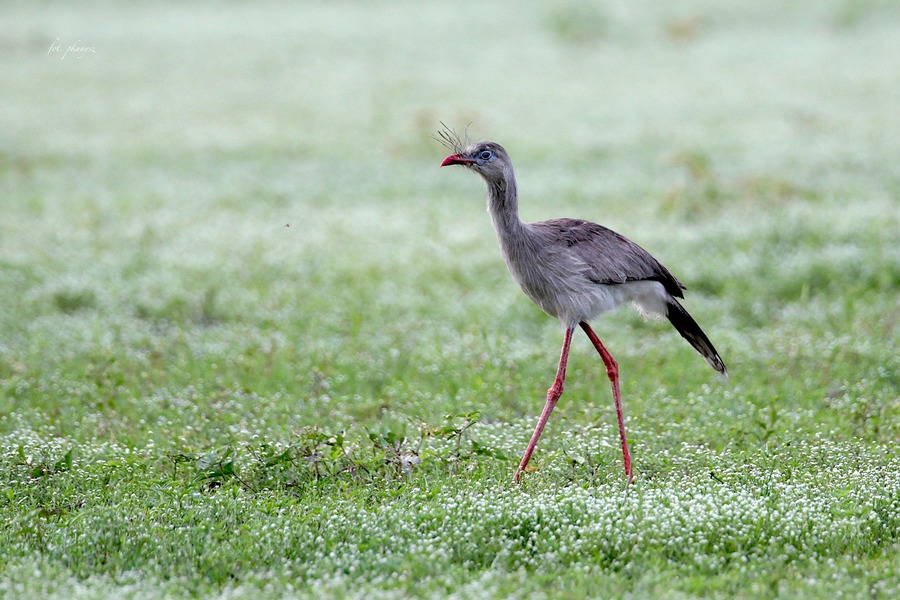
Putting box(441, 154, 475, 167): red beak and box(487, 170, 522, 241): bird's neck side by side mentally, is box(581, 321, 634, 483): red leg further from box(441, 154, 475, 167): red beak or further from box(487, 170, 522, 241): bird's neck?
box(441, 154, 475, 167): red beak

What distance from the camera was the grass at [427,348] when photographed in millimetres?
4609

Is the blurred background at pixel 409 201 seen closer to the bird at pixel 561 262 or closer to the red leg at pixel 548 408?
the red leg at pixel 548 408

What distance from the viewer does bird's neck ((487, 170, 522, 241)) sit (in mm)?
5750

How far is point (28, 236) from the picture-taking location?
11883 millimetres

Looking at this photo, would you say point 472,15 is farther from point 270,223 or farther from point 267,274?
point 267,274

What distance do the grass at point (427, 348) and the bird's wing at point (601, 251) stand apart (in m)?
0.93

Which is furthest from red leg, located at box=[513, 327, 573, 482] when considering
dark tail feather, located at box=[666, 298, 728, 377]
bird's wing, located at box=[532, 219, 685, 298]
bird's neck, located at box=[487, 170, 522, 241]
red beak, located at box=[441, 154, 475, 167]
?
red beak, located at box=[441, 154, 475, 167]

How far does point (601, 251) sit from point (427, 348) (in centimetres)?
245

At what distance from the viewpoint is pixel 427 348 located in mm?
8133

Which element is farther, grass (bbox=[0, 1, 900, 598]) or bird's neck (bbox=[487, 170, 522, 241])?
bird's neck (bbox=[487, 170, 522, 241])

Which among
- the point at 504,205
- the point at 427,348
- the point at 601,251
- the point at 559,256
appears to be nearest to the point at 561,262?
the point at 559,256

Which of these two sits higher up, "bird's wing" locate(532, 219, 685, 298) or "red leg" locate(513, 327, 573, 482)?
"bird's wing" locate(532, 219, 685, 298)

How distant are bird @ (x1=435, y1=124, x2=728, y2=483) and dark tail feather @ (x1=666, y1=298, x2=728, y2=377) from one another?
21 cm

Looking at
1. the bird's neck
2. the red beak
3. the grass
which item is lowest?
the grass
